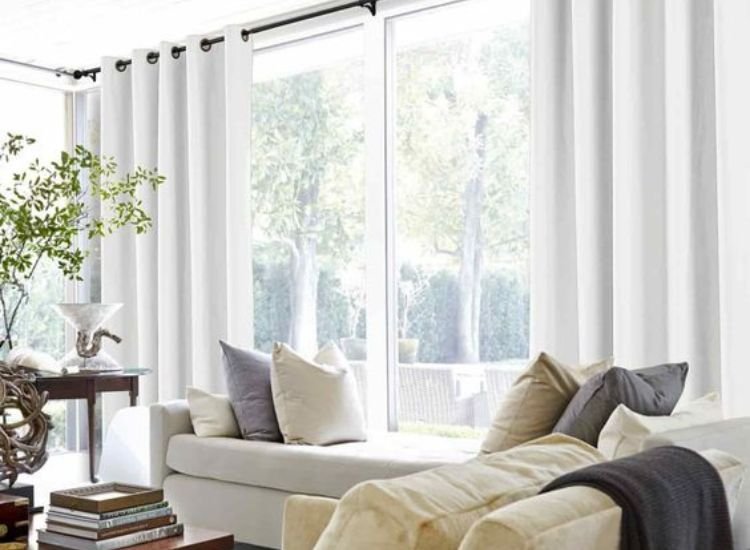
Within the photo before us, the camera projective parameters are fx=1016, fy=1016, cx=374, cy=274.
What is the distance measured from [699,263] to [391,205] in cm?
178

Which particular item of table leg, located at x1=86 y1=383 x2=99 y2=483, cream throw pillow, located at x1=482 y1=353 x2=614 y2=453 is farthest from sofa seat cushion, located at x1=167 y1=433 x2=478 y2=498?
table leg, located at x1=86 y1=383 x2=99 y2=483

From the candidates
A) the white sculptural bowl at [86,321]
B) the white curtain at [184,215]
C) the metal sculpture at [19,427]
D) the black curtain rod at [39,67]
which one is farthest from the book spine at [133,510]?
the black curtain rod at [39,67]

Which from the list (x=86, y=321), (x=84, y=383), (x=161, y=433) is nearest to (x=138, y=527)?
(x=161, y=433)

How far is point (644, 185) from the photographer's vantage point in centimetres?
425

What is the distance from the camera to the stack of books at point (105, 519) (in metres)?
2.63

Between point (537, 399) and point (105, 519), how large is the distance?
4.46ft

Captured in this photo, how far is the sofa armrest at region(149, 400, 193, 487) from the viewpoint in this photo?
4531mm

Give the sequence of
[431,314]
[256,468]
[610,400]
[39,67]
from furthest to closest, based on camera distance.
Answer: [39,67]
[431,314]
[256,468]
[610,400]

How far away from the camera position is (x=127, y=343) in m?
6.57

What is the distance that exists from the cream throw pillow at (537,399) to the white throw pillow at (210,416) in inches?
62.7

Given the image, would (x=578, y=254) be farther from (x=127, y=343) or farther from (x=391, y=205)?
(x=127, y=343)

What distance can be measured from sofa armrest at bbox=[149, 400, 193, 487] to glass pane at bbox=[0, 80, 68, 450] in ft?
8.49

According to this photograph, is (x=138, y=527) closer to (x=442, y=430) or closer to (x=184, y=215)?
(x=442, y=430)

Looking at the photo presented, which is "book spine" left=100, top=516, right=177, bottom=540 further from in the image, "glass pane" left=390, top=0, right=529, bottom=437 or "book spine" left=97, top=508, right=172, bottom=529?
"glass pane" left=390, top=0, right=529, bottom=437
